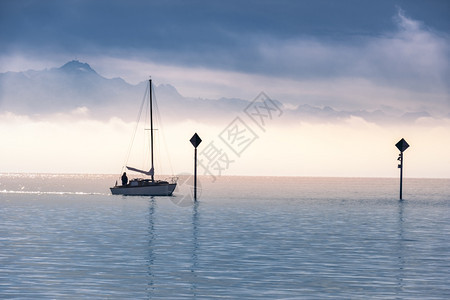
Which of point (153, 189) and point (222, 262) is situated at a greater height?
point (153, 189)

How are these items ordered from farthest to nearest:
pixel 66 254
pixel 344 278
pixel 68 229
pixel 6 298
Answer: pixel 68 229 → pixel 66 254 → pixel 344 278 → pixel 6 298

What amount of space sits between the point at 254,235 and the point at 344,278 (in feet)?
52.9

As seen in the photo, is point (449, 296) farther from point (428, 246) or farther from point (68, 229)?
point (68, 229)

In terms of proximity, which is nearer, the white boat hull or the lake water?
the lake water

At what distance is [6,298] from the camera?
17500 millimetres

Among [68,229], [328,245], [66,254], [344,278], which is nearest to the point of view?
[344,278]

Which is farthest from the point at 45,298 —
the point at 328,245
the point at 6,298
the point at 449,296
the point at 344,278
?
the point at 328,245

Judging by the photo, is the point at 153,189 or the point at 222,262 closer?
the point at 222,262

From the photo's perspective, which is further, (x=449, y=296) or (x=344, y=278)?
(x=344, y=278)

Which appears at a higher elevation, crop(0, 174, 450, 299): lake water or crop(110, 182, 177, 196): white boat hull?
crop(110, 182, 177, 196): white boat hull

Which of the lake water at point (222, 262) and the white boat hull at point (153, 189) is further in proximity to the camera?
the white boat hull at point (153, 189)

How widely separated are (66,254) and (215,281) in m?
8.97

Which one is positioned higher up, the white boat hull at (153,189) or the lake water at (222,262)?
the white boat hull at (153,189)

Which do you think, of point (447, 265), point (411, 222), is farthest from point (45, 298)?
point (411, 222)
